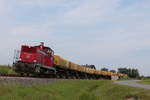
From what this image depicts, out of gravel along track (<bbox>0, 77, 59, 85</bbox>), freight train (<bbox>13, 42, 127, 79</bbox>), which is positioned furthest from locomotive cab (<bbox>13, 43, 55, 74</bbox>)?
gravel along track (<bbox>0, 77, 59, 85</bbox>)

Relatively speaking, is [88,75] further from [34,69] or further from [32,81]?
[32,81]

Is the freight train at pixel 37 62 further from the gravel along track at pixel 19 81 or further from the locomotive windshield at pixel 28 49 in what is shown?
the gravel along track at pixel 19 81

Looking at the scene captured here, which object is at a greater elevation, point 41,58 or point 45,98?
point 41,58

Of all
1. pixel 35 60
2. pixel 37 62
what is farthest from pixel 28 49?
pixel 37 62

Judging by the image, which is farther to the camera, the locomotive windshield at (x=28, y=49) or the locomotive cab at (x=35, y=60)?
the locomotive windshield at (x=28, y=49)

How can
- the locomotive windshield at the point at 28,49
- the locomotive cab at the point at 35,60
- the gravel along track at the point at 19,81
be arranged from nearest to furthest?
the gravel along track at the point at 19,81 < the locomotive cab at the point at 35,60 < the locomotive windshield at the point at 28,49

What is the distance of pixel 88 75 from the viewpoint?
49562 millimetres

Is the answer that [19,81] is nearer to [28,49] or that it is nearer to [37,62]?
[37,62]

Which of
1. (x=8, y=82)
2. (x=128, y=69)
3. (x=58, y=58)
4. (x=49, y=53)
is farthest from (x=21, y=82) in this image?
(x=128, y=69)

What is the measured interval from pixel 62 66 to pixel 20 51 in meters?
7.62

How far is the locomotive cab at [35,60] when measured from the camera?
21.3 meters

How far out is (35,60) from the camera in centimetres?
2222

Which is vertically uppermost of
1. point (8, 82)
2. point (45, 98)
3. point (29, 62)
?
point (29, 62)

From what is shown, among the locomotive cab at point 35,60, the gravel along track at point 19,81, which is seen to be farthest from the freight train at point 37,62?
the gravel along track at point 19,81
